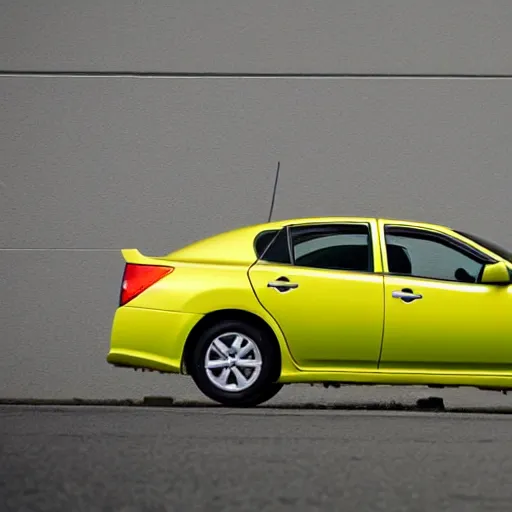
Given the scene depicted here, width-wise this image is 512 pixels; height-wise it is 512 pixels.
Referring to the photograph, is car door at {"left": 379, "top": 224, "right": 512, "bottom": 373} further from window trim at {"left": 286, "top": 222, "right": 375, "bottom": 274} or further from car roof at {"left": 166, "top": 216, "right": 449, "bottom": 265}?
car roof at {"left": 166, "top": 216, "right": 449, "bottom": 265}

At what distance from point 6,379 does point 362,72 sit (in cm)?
464

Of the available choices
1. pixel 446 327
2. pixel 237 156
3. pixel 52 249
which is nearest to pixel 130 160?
pixel 237 156

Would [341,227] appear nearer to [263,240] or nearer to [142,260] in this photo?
[263,240]

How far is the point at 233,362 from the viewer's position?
1144 cm

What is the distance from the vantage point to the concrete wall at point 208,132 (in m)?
14.9

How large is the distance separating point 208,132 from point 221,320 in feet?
12.9

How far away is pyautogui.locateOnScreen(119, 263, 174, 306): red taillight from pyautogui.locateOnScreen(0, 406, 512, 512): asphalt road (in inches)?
41.0

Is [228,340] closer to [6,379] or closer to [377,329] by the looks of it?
[377,329]

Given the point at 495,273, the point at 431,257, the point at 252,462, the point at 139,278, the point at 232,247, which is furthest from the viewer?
the point at 431,257

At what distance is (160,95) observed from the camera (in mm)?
15141

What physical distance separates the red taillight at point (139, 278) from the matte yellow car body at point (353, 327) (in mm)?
127

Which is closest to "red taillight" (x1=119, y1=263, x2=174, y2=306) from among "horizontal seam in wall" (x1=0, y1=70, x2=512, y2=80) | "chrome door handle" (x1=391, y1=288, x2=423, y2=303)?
"chrome door handle" (x1=391, y1=288, x2=423, y2=303)

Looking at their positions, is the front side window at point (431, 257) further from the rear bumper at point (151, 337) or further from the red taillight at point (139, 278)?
the red taillight at point (139, 278)

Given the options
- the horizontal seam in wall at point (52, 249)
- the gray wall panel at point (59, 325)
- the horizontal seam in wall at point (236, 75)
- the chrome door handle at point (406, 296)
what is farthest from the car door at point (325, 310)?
the horizontal seam in wall at point (236, 75)
